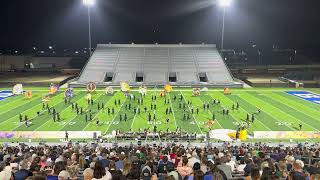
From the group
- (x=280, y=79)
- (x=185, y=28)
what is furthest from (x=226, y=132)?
(x=185, y=28)

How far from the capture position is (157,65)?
64.9 m

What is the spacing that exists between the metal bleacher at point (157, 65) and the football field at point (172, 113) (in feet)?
38.6

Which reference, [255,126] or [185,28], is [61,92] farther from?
[185,28]

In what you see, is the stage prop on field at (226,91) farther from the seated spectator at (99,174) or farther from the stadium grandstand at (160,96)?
the seated spectator at (99,174)

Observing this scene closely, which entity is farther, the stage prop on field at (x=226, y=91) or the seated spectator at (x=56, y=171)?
the stage prop on field at (x=226, y=91)

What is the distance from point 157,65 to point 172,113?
104 feet

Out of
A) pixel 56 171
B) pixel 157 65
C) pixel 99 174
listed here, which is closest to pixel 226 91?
pixel 157 65

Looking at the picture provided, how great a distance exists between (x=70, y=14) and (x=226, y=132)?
6515 centimetres

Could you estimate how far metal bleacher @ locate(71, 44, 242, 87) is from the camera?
58406 mm

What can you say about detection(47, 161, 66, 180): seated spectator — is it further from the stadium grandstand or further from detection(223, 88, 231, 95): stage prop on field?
detection(223, 88, 231, 95): stage prop on field

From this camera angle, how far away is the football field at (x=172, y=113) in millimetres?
29312

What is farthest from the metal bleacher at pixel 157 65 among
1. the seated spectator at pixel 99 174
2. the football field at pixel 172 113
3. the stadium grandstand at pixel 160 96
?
the seated spectator at pixel 99 174

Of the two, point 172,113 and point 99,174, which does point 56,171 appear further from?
point 172,113

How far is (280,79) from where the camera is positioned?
61125mm
